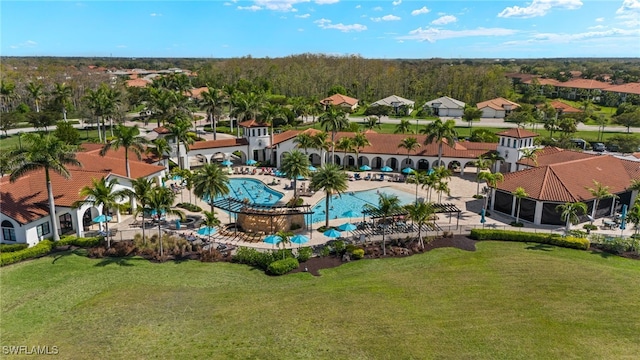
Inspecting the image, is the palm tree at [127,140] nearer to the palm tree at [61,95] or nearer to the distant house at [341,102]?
the palm tree at [61,95]

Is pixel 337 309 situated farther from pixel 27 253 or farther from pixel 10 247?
pixel 10 247

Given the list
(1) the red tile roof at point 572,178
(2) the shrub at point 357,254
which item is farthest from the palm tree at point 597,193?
(2) the shrub at point 357,254

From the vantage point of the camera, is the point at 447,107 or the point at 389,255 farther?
the point at 447,107

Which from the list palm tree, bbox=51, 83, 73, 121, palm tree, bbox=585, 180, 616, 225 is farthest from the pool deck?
palm tree, bbox=51, 83, 73, 121

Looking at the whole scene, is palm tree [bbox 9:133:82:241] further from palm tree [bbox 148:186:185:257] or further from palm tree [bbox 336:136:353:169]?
palm tree [bbox 336:136:353:169]

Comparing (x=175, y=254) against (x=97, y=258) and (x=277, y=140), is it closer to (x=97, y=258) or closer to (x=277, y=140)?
(x=97, y=258)

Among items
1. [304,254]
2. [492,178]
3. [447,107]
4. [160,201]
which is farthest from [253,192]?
[447,107]
